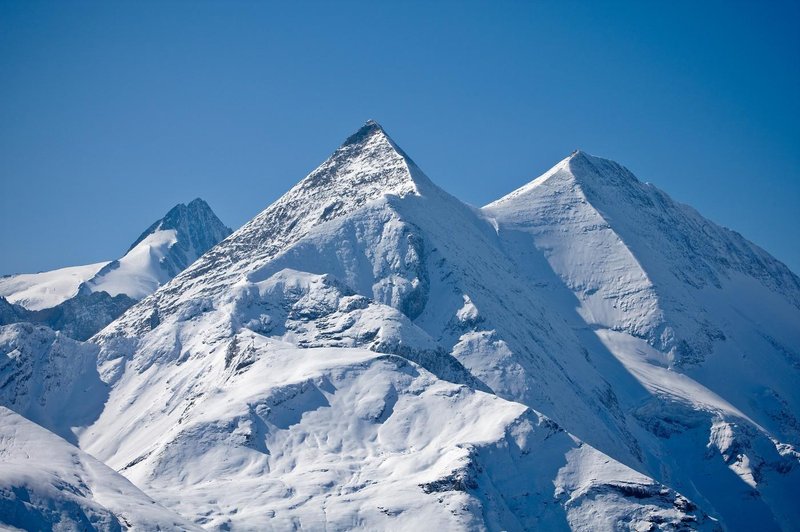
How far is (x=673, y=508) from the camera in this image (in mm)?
180000

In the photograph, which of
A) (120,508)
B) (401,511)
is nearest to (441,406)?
(401,511)

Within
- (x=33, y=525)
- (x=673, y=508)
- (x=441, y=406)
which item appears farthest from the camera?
(x=441, y=406)

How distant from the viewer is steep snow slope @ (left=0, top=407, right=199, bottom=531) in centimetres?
14438

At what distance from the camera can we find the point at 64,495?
149750mm

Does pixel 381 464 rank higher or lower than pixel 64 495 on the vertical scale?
higher

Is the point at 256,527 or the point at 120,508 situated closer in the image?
the point at 120,508

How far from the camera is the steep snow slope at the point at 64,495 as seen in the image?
144375mm

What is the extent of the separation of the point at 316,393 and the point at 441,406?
1890 centimetres

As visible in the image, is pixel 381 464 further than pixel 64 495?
Yes

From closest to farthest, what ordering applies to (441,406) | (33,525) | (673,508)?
(33,525) < (673,508) < (441,406)

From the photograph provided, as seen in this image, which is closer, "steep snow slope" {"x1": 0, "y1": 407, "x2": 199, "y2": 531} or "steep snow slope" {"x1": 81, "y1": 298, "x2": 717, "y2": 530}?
"steep snow slope" {"x1": 0, "y1": 407, "x2": 199, "y2": 531}

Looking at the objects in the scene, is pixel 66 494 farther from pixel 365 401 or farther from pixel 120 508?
pixel 365 401

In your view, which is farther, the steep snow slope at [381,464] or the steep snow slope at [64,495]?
the steep snow slope at [381,464]

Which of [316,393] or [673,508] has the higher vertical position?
[316,393]
